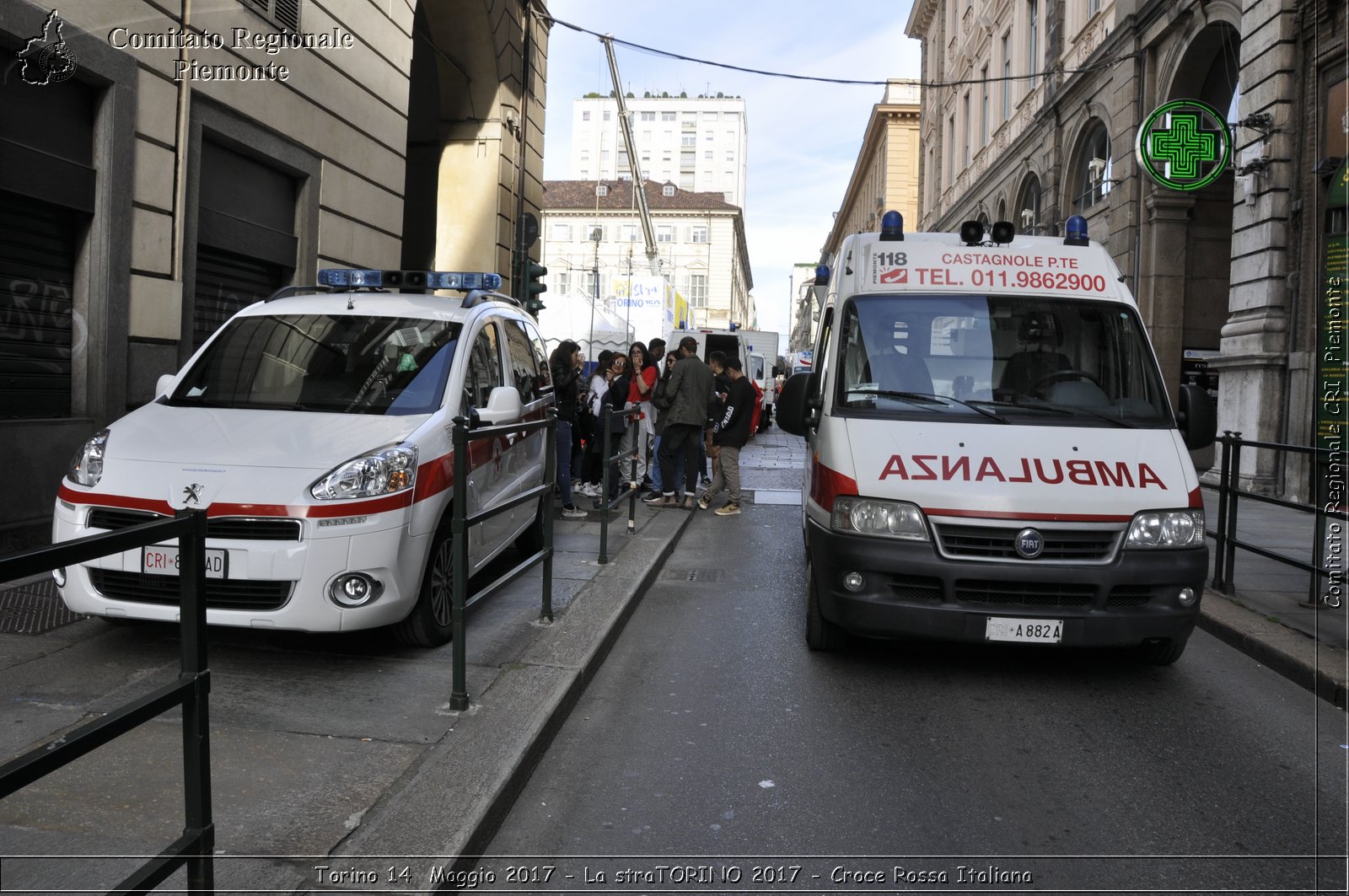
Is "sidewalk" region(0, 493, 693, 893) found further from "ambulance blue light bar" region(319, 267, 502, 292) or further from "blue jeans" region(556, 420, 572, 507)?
"blue jeans" region(556, 420, 572, 507)

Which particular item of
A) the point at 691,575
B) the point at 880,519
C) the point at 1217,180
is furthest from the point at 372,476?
the point at 1217,180

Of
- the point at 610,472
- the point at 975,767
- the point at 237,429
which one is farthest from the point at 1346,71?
the point at 237,429

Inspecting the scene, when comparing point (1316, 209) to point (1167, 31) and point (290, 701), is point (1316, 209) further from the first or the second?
point (290, 701)

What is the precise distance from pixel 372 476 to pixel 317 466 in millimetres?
246

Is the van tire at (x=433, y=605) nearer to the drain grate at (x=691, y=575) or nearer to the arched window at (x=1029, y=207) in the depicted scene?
the drain grate at (x=691, y=575)

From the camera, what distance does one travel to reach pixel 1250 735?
473cm

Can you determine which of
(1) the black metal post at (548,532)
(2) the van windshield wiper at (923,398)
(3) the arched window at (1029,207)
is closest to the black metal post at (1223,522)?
(2) the van windshield wiper at (923,398)

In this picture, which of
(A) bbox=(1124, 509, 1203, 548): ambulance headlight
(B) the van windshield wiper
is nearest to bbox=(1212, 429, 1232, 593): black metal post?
(A) bbox=(1124, 509, 1203, 548): ambulance headlight

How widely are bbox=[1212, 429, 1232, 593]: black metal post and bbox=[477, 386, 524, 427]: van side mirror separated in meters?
4.90

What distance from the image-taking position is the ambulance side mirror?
6.34 m

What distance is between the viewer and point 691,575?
27.5 ft

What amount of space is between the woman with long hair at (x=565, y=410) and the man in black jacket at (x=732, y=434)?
1.86 meters

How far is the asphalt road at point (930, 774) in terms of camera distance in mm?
3355

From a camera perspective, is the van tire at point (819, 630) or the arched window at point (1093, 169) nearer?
the van tire at point (819, 630)
